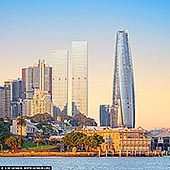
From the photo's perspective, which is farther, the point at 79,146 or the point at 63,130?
the point at 63,130

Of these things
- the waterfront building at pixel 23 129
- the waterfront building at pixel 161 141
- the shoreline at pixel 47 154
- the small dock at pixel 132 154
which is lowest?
the small dock at pixel 132 154

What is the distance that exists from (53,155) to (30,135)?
26.6m

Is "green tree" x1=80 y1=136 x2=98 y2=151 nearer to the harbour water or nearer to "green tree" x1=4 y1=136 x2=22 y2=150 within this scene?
"green tree" x1=4 y1=136 x2=22 y2=150

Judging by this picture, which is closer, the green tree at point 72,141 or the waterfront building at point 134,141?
the green tree at point 72,141

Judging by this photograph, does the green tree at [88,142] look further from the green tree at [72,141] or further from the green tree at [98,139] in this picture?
the green tree at [98,139]

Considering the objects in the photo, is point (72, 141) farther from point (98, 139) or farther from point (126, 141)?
point (126, 141)

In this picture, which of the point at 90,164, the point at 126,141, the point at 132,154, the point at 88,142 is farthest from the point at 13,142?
the point at 90,164

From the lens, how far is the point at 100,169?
71.4 m

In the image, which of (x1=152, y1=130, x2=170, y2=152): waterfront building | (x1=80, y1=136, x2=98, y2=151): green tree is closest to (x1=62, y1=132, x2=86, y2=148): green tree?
(x1=80, y1=136, x2=98, y2=151): green tree

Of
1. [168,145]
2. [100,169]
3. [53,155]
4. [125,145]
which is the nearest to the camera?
[100,169]

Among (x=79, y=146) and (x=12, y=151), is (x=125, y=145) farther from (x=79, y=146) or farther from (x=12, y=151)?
(x=12, y=151)

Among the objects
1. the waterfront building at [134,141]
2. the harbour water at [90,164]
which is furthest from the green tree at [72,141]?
the harbour water at [90,164]

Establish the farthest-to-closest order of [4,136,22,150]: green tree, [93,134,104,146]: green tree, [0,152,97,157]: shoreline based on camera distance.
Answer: [93,134,104,146]: green tree < [4,136,22,150]: green tree < [0,152,97,157]: shoreline

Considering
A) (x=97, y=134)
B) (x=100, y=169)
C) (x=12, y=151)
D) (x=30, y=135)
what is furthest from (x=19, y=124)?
(x=100, y=169)
